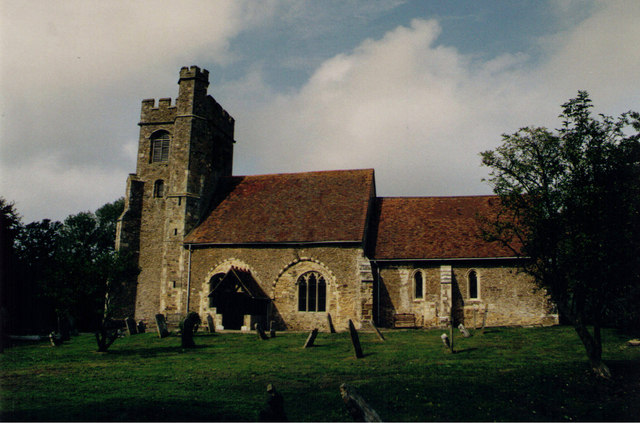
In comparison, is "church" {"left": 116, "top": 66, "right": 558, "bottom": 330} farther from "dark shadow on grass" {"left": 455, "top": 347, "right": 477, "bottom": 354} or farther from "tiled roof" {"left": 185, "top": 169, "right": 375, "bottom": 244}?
"dark shadow on grass" {"left": 455, "top": 347, "right": 477, "bottom": 354}

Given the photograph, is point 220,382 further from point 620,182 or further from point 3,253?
point 3,253

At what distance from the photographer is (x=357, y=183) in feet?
97.3

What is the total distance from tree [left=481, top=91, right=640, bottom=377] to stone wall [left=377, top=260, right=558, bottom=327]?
9.95 m

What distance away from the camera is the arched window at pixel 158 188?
31.0 meters

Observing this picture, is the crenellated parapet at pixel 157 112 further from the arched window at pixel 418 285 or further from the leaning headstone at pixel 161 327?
the arched window at pixel 418 285

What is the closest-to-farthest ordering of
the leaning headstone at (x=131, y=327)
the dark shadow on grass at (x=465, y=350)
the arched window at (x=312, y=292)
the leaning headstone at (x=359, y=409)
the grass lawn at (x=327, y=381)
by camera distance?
1. the leaning headstone at (x=359, y=409)
2. the grass lawn at (x=327, y=381)
3. the dark shadow on grass at (x=465, y=350)
4. the leaning headstone at (x=131, y=327)
5. the arched window at (x=312, y=292)

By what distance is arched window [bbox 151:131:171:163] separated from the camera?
104ft

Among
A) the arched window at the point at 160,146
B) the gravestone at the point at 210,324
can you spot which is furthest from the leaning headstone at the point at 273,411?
the arched window at the point at 160,146

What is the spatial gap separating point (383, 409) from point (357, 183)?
67.2 ft

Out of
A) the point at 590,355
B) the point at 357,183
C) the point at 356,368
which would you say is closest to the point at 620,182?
the point at 590,355

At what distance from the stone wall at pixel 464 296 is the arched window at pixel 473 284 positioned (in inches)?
7.7

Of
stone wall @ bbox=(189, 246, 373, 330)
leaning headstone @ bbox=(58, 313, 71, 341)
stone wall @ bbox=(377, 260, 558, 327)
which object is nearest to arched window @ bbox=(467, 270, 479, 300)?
stone wall @ bbox=(377, 260, 558, 327)

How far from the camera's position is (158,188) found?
1227 inches

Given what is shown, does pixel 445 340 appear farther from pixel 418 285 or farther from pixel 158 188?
pixel 158 188
